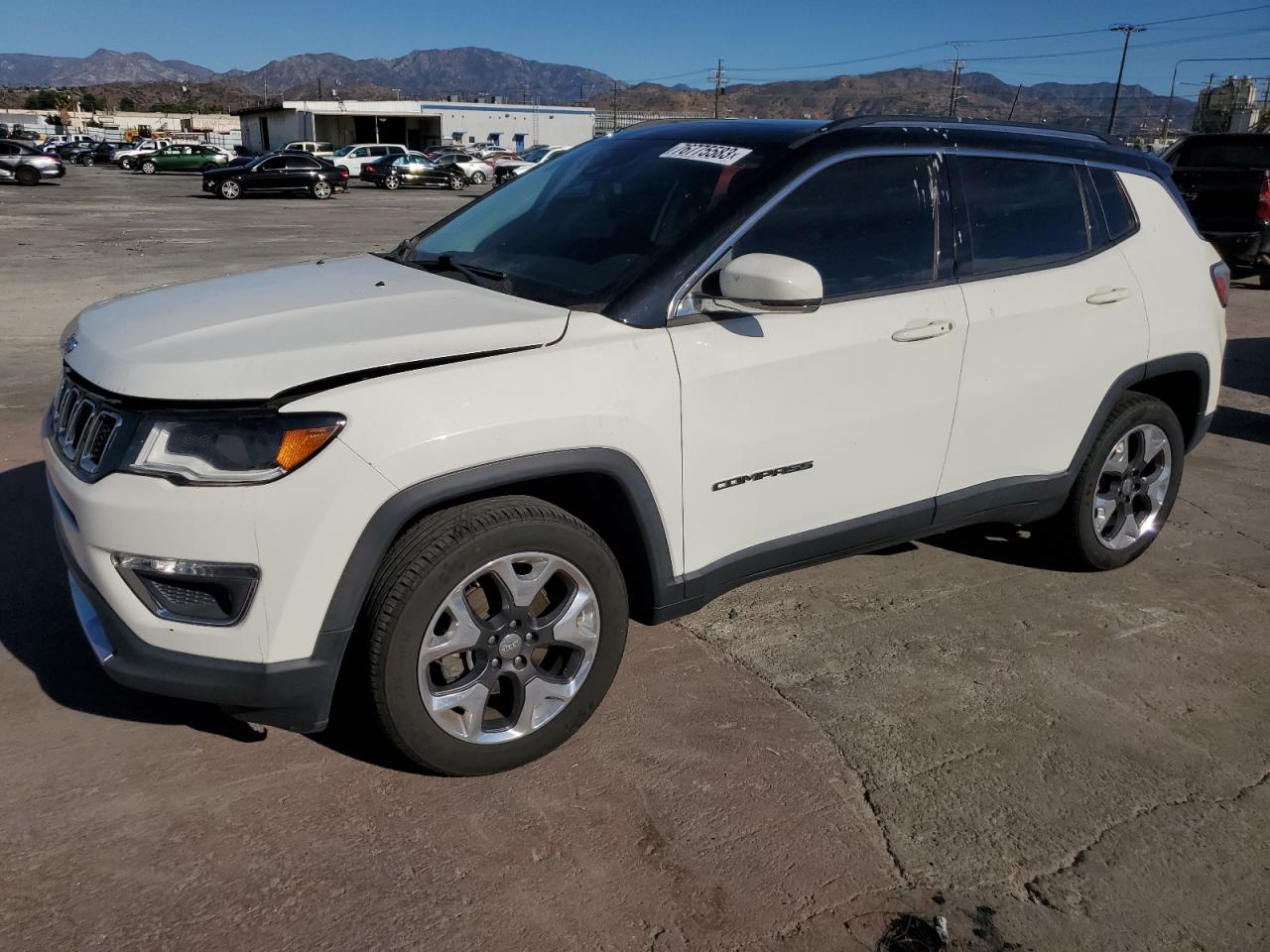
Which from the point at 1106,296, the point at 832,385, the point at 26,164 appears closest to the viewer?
the point at 832,385

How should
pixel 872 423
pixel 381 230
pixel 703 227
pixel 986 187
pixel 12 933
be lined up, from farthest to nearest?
pixel 381 230 < pixel 986 187 < pixel 872 423 < pixel 703 227 < pixel 12 933

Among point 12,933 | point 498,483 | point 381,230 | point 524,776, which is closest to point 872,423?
point 498,483

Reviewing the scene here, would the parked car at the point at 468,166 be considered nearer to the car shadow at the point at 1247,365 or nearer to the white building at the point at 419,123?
the car shadow at the point at 1247,365

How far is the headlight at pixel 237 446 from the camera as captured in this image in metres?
2.49

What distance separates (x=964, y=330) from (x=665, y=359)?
127 centimetres

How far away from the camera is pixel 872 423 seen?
11.4 ft

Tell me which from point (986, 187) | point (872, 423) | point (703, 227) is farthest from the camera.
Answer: point (986, 187)

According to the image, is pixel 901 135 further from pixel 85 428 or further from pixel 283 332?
pixel 85 428

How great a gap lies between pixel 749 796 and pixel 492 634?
2.91 feet

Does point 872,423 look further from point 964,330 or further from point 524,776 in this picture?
point 524,776

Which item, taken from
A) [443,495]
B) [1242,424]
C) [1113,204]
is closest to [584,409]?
[443,495]

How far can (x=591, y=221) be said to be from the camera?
359 centimetres

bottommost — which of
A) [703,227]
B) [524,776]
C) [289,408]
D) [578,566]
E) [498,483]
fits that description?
[524,776]

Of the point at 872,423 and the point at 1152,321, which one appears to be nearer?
the point at 872,423
